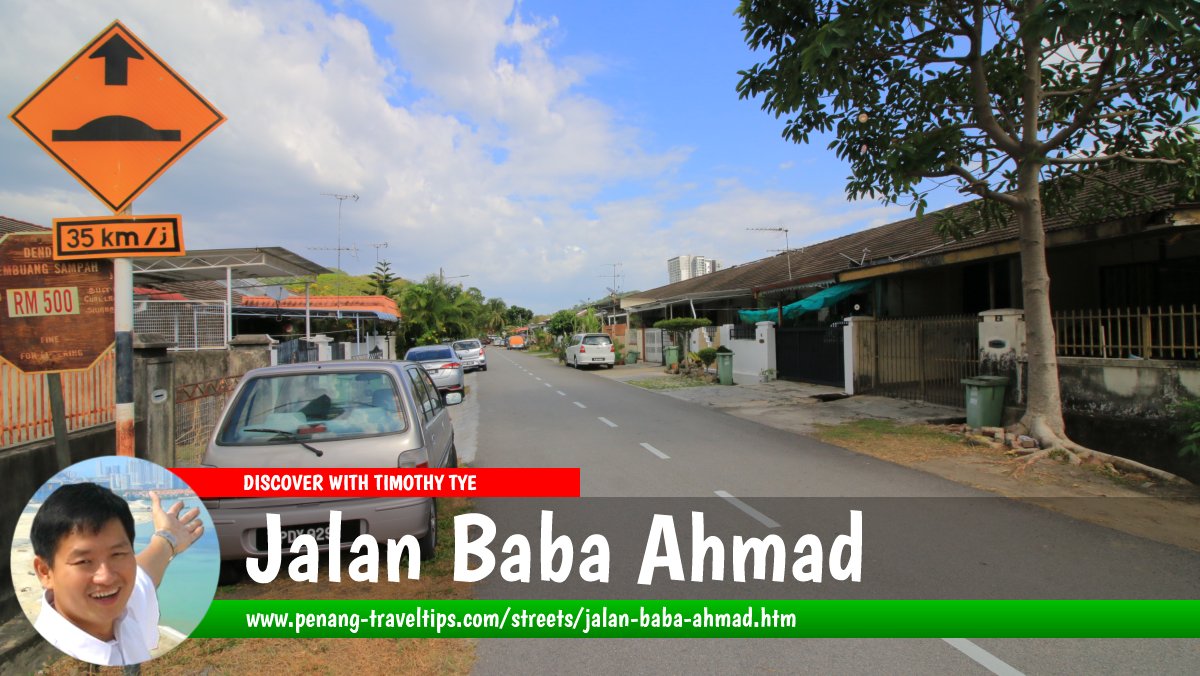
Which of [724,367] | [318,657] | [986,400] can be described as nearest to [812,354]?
[724,367]

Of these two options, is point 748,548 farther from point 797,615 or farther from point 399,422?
point 399,422

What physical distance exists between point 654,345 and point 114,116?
3191 centimetres

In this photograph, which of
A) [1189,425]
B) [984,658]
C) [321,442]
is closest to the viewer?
[984,658]

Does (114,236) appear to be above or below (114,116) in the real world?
below

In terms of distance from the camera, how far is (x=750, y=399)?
17.0 metres

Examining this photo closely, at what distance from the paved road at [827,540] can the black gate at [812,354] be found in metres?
6.77

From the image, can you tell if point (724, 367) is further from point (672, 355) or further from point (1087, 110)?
point (1087, 110)

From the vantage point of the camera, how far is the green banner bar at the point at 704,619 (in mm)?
3812

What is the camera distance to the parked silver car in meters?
4.24

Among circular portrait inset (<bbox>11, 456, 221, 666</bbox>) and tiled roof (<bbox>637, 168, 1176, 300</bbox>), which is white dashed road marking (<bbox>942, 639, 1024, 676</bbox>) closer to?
circular portrait inset (<bbox>11, 456, 221, 666</bbox>)

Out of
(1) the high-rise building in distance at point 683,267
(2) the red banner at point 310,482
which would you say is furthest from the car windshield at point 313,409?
(1) the high-rise building in distance at point 683,267

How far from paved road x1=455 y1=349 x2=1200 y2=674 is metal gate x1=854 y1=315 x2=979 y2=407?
180 inches

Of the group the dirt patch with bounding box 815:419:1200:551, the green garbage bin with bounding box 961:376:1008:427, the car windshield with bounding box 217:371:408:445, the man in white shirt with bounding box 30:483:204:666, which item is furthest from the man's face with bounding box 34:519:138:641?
the green garbage bin with bounding box 961:376:1008:427

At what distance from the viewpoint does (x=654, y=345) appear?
3472cm
